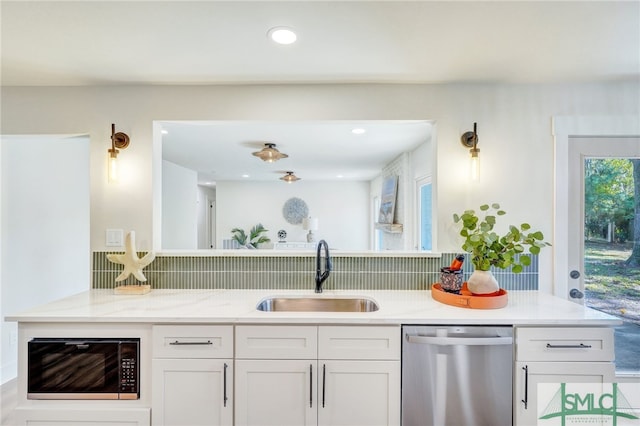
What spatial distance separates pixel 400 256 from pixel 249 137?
2218 millimetres

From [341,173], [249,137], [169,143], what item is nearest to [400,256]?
[249,137]

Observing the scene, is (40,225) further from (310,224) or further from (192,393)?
(310,224)

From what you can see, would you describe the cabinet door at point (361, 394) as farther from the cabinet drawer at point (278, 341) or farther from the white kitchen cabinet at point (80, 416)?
the white kitchen cabinet at point (80, 416)

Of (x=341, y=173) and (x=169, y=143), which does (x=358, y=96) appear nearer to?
(x=169, y=143)

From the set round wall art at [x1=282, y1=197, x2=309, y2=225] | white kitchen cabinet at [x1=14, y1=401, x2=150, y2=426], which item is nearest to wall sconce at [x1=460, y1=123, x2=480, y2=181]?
white kitchen cabinet at [x1=14, y1=401, x2=150, y2=426]

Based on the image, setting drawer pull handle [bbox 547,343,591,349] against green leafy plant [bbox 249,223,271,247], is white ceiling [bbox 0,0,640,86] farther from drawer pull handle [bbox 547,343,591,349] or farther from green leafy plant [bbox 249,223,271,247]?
green leafy plant [bbox 249,223,271,247]

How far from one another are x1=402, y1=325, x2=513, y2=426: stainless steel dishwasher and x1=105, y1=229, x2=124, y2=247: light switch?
187 centimetres

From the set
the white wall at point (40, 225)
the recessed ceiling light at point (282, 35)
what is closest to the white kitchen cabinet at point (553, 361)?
the recessed ceiling light at point (282, 35)

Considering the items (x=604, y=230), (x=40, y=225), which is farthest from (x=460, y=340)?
(x=40, y=225)

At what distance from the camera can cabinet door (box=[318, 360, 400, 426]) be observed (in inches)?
58.3

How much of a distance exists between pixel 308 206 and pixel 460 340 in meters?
6.41

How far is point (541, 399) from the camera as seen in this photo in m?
1.48

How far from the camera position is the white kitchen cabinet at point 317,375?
4.87 feet

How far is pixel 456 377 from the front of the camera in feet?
4.85
